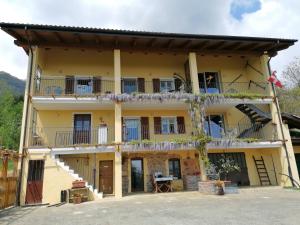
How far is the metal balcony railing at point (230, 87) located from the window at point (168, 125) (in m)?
2.99

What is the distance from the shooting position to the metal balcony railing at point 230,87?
16.6 metres

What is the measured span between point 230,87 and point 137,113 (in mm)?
6891

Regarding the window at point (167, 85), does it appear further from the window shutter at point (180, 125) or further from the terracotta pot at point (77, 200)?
the terracotta pot at point (77, 200)

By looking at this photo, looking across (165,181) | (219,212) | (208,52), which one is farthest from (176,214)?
(208,52)

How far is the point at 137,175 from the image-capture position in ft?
47.7

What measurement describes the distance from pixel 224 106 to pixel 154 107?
14.6 ft

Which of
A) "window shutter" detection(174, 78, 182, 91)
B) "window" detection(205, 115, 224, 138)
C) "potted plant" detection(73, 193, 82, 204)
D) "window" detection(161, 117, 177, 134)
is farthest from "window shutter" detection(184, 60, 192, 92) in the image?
"potted plant" detection(73, 193, 82, 204)

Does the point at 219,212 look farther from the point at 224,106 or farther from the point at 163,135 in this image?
the point at 224,106

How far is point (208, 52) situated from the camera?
1513cm

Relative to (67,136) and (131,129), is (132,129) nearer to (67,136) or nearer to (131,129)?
(131,129)

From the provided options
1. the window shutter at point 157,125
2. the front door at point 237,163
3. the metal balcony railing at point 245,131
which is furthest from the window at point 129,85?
the front door at point 237,163

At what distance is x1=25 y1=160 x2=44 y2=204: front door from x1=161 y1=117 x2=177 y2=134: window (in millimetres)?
7294

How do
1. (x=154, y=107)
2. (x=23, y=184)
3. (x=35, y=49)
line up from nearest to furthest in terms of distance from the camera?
(x=23, y=184), (x=35, y=49), (x=154, y=107)

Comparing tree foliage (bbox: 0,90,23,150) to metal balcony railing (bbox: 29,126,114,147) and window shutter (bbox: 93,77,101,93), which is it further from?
window shutter (bbox: 93,77,101,93)
